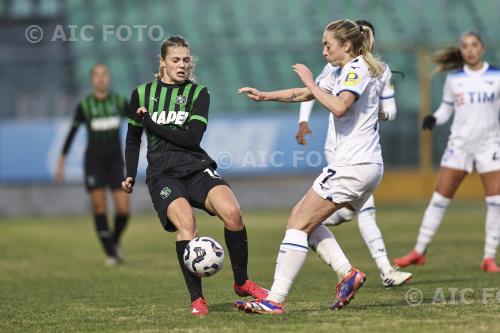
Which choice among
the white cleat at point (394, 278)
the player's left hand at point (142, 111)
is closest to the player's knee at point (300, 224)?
the player's left hand at point (142, 111)

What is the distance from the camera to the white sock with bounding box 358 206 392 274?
345 inches

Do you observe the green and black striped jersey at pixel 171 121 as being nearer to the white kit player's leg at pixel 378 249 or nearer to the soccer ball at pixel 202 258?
the soccer ball at pixel 202 258

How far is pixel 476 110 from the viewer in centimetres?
1036

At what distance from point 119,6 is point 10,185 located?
5.14 meters

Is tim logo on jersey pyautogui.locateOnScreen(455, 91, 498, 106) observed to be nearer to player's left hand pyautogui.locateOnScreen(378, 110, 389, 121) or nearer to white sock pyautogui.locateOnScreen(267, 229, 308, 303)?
player's left hand pyautogui.locateOnScreen(378, 110, 389, 121)

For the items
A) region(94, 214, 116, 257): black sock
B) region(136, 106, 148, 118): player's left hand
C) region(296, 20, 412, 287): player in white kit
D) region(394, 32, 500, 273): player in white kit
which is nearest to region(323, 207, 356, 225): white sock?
region(296, 20, 412, 287): player in white kit

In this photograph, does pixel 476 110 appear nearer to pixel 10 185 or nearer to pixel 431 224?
pixel 431 224

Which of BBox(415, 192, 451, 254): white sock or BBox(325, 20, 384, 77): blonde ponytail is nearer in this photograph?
BBox(325, 20, 384, 77): blonde ponytail

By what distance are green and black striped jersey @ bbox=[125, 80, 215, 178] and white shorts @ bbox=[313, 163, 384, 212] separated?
1000 mm

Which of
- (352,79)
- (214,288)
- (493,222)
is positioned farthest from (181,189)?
(493,222)

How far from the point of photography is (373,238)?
890 cm

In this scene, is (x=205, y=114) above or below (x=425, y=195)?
above

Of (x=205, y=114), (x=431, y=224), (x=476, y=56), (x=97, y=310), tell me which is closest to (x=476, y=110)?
(x=476, y=56)

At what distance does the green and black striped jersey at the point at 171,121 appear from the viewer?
736 centimetres
